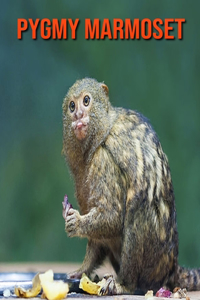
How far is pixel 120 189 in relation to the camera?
12.0ft

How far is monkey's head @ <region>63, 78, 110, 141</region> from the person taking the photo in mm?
3664

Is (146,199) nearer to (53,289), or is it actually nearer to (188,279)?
(188,279)

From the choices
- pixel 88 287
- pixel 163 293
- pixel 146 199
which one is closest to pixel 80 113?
pixel 146 199

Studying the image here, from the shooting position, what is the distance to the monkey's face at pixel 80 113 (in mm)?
3652

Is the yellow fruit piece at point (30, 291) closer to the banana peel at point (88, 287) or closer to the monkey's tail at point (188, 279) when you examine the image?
the banana peel at point (88, 287)

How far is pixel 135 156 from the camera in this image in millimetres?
3699

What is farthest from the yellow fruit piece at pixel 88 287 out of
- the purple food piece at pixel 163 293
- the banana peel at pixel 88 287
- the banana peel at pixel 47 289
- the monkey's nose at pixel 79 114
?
the monkey's nose at pixel 79 114

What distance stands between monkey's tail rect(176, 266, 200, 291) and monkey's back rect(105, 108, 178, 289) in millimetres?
154

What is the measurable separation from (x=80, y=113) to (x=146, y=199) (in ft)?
2.17

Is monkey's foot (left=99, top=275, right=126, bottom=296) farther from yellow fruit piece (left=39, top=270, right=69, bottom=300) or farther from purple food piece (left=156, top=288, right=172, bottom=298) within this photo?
yellow fruit piece (left=39, top=270, right=69, bottom=300)

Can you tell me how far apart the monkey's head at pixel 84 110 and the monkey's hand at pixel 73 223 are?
0.46 m

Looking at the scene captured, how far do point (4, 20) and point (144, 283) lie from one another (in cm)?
488

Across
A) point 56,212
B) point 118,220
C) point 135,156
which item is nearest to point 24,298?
point 118,220

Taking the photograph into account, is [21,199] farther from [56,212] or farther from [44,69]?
[44,69]
